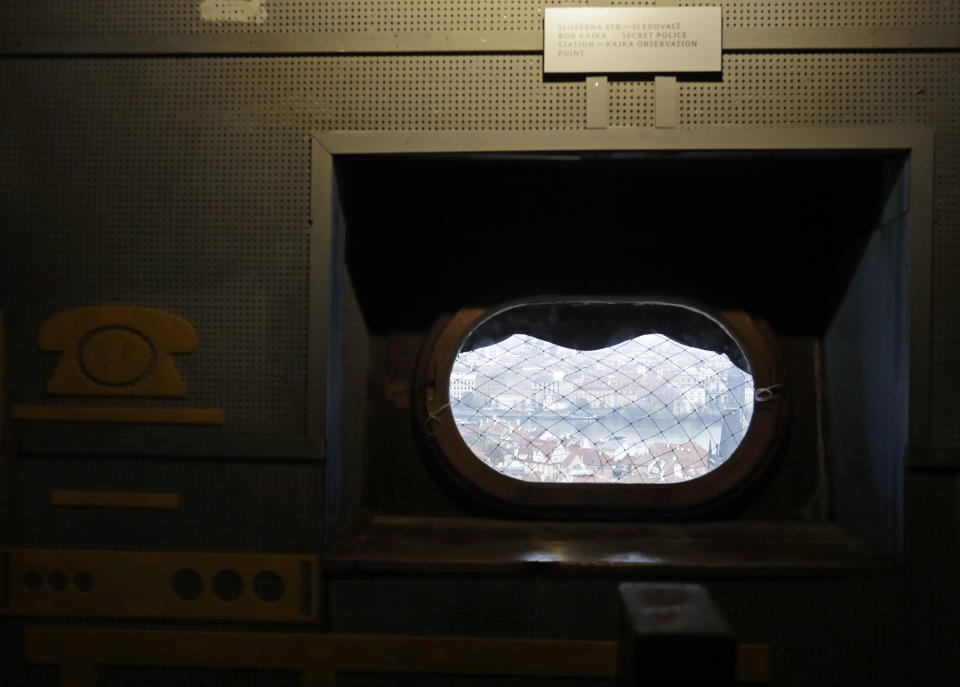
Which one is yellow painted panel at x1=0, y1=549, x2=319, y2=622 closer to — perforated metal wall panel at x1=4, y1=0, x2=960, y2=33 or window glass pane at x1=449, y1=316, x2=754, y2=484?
window glass pane at x1=449, y1=316, x2=754, y2=484

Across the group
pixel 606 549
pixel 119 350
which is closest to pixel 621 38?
pixel 606 549

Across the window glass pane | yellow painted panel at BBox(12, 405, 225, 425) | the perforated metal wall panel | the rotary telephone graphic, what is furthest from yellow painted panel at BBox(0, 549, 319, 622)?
the perforated metal wall panel

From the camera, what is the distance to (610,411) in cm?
252

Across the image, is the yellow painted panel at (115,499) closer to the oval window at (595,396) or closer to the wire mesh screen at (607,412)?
the oval window at (595,396)

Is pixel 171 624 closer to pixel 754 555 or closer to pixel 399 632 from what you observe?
pixel 399 632

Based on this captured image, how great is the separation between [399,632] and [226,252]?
1.22 metres

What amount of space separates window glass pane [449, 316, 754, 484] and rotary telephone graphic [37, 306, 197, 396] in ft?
3.05

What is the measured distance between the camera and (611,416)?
252cm

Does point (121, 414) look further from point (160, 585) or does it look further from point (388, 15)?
point (388, 15)

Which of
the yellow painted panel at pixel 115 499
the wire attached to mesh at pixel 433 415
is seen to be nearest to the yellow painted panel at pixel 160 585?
the yellow painted panel at pixel 115 499

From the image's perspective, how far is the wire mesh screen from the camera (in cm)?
251

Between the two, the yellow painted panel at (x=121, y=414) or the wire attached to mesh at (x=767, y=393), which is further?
the wire attached to mesh at (x=767, y=393)

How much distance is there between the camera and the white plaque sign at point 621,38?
201 centimetres

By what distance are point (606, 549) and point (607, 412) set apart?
0.55 metres
